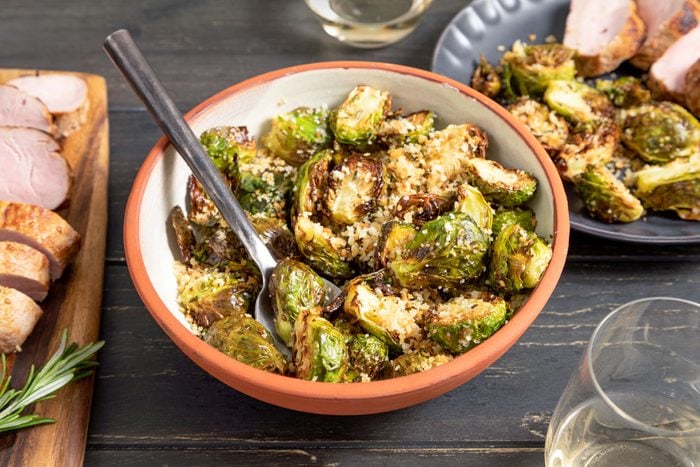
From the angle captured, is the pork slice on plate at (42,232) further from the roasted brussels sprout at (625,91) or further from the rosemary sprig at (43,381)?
the roasted brussels sprout at (625,91)

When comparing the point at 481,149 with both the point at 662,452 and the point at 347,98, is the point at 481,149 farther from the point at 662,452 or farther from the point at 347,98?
the point at 662,452

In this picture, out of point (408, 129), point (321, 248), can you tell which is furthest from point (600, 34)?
point (321, 248)

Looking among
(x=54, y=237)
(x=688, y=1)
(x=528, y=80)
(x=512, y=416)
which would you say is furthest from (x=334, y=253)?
(x=688, y=1)

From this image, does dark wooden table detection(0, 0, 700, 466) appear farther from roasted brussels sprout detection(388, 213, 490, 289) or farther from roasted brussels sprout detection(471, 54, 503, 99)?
roasted brussels sprout detection(471, 54, 503, 99)

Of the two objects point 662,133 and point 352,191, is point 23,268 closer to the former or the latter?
point 352,191

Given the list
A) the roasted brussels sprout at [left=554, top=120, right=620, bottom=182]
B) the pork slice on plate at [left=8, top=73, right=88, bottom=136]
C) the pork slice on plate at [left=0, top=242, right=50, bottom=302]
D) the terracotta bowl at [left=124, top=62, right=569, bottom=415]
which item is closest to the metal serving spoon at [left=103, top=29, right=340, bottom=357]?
the terracotta bowl at [left=124, top=62, right=569, bottom=415]

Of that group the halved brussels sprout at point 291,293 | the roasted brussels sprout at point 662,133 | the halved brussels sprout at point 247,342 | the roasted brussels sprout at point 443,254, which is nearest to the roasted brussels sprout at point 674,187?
the roasted brussels sprout at point 662,133
